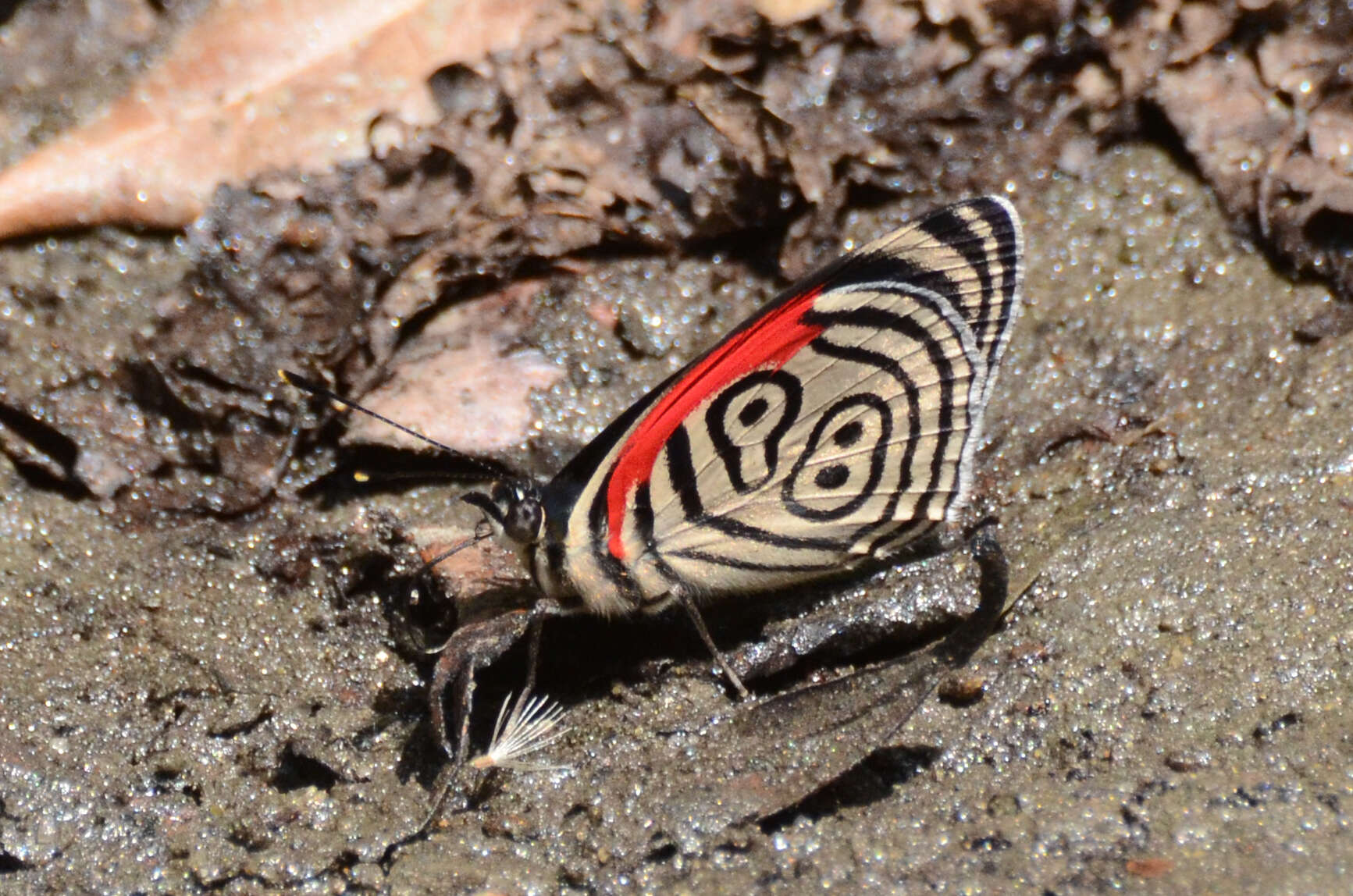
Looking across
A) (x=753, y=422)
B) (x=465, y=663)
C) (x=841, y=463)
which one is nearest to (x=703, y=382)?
(x=753, y=422)

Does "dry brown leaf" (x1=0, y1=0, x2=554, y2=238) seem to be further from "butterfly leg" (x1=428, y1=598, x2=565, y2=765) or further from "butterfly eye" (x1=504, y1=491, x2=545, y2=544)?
"butterfly leg" (x1=428, y1=598, x2=565, y2=765)

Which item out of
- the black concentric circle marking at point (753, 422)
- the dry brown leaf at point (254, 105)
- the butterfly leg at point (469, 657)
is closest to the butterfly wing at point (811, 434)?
the black concentric circle marking at point (753, 422)

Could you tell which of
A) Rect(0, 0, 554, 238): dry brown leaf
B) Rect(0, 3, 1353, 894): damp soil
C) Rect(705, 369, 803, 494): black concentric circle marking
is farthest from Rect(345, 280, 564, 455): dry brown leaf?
Rect(705, 369, 803, 494): black concentric circle marking

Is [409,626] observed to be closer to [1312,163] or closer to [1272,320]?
[1272,320]

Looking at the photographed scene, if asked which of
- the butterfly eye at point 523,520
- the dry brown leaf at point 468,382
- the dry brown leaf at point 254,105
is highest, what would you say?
the dry brown leaf at point 254,105

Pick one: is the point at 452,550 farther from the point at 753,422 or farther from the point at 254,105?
the point at 254,105

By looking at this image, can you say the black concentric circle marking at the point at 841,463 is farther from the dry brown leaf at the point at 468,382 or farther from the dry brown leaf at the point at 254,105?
the dry brown leaf at the point at 254,105

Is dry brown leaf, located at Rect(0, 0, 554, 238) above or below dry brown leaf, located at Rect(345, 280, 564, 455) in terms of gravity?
above
